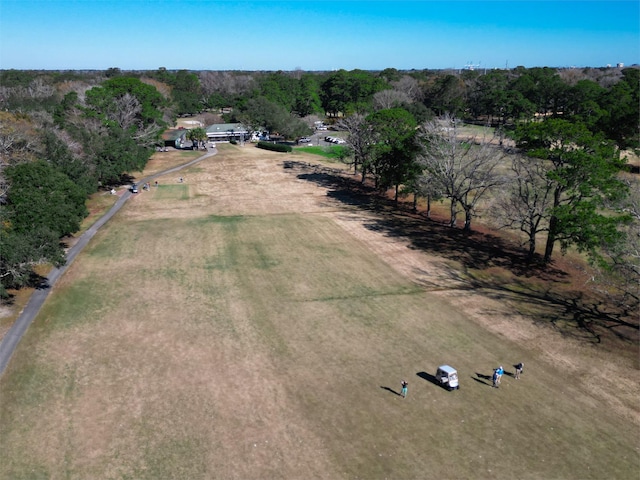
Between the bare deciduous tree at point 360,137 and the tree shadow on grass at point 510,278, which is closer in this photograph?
the tree shadow on grass at point 510,278

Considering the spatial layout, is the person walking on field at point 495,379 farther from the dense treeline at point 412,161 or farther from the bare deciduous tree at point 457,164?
the bare deciduous tree at point 457,164

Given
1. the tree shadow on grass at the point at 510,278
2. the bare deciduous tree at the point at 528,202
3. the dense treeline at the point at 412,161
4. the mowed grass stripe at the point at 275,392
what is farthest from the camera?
the bare deciduous tree at the point at 528,202

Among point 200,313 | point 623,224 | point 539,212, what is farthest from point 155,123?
point 623,224

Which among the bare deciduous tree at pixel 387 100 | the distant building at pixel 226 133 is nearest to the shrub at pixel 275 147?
the distant building at pixel 226 133

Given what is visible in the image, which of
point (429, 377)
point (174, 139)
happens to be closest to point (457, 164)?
point (429, 377)

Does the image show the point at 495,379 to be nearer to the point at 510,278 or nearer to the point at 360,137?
the point at 510,278

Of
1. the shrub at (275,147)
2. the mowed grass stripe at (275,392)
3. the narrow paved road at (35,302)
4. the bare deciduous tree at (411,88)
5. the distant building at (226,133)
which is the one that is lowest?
the mowed grass stripe at (275,392)

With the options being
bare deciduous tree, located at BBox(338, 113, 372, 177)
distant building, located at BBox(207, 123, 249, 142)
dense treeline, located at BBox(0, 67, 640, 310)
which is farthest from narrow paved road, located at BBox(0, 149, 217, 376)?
distant building, located at BBox(207, 123, 249, 142)
